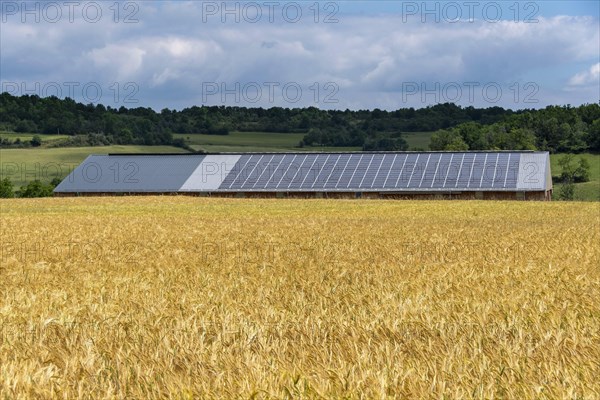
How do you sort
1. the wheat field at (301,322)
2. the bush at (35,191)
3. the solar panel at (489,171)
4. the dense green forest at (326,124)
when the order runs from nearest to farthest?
the wheat field at (301,322) < the solar panel at (489,171) < the bush at (35,191) < the dense green forest at (326,124)

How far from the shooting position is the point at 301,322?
9.83 meters

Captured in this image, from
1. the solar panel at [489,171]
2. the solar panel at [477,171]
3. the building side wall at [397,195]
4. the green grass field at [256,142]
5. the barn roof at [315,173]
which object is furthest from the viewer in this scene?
the green grass field at [256,142]

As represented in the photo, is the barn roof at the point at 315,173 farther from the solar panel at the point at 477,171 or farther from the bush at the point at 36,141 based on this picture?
the bush at the point at 36,141

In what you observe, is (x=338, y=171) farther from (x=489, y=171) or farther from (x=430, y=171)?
(x=489, y=171)

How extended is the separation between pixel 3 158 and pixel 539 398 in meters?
135

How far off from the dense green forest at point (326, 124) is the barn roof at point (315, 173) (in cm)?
3909

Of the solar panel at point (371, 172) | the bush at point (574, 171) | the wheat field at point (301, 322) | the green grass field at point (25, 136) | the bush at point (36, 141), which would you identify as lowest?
the bush at point (574, 171)

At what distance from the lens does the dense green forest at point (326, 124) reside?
133 meters

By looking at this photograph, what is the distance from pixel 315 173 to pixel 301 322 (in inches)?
2814

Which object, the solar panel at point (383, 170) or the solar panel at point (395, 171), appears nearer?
the solar panel at point (395, 171)

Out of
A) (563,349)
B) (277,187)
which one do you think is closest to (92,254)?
(563,349)

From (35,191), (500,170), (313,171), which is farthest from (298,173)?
(35,191)

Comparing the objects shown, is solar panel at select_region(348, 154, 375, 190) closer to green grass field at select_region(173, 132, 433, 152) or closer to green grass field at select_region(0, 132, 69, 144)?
green grass field at select_region(173, 132, 433, 152)

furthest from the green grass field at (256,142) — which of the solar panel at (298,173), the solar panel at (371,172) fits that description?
the solar panel at (371,172)
